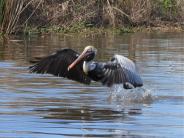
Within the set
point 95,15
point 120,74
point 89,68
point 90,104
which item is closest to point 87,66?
point 89,68

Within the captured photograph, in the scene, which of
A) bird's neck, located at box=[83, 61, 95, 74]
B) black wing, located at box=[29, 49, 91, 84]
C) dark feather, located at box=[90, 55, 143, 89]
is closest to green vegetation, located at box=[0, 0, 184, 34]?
black wing, located at box=[29, 49, 91, 84]

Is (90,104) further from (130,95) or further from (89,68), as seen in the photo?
(130,95)

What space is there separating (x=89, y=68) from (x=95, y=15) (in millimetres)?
18231

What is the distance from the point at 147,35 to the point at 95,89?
14.7 metres

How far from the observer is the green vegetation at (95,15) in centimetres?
2835

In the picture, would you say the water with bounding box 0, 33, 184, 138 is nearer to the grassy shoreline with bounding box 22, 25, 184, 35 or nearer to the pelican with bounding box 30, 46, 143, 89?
the pelican with bounding box 30, 46, 143, 89

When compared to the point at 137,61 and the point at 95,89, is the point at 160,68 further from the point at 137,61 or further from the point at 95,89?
the point at 95,89

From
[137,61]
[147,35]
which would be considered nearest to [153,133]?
[137,61]

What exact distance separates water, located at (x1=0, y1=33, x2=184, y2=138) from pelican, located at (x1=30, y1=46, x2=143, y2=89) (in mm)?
272

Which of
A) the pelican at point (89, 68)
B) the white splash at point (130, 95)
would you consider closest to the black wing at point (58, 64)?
the pelican at point (89, 68)

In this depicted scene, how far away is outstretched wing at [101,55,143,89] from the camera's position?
37.3 feet

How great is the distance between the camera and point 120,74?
37.6ft

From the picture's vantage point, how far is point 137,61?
17.9m

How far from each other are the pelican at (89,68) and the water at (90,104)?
272 mm
